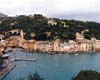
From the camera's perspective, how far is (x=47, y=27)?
170 ft

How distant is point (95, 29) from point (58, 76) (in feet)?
102

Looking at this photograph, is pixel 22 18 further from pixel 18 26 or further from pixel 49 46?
pixel 49 46

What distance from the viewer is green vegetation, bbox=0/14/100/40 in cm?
4988

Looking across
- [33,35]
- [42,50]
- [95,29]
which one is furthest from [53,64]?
[95,29]

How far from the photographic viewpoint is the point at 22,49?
4606 cm

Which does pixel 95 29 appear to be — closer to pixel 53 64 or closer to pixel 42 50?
pixel 42 50

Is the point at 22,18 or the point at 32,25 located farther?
the point at 22,18

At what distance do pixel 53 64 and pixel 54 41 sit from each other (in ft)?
51.8

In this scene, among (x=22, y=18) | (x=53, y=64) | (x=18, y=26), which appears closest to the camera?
(x=53, y=64)

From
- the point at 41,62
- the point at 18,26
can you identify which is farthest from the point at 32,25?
the point at 41,62

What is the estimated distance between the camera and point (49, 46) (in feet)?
149

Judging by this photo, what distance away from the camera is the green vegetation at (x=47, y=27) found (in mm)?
49875

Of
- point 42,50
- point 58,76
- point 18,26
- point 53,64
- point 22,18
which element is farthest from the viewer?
point 22,18

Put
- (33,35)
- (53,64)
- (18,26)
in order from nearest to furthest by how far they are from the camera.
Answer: (53,64) < (33,35) < (18,26)
